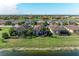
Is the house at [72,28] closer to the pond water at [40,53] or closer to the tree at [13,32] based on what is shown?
the pond water at [40,53]

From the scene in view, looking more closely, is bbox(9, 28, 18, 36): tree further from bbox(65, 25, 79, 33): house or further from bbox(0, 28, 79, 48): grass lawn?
bbox(65, 25, 79, 33): house

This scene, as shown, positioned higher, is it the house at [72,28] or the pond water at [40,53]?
the house at [72,28]

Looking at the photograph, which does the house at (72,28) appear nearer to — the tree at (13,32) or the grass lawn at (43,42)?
the grass lawn at (43,42)

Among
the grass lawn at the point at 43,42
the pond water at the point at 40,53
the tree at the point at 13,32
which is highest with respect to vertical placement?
the tree at the point at 13,32

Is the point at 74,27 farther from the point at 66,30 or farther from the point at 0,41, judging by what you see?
the point at 0,41

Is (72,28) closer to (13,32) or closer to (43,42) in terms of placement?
(43,42)

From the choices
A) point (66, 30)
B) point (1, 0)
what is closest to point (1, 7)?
point (1, 0)

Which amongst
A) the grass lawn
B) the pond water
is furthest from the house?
the pond water

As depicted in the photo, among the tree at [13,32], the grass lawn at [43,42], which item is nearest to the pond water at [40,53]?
the grass lawn at [43,42]
